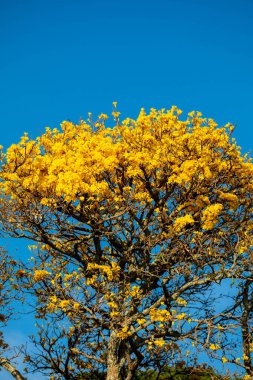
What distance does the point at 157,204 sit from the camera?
1820cm

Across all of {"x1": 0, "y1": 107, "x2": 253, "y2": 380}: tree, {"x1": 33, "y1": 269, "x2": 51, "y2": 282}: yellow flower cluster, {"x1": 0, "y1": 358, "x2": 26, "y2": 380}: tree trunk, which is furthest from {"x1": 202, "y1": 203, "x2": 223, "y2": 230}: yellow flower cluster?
{"x1": 0, "y1": 358, "x2": 26, "y2": 380}: tree trunk

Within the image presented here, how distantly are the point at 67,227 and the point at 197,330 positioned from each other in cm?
609

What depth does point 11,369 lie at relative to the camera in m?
18.6

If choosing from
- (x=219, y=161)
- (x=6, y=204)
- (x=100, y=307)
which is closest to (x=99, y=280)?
(x=100, y=307)

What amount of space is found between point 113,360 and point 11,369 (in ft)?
15.2

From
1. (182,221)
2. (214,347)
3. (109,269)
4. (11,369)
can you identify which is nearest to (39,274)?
(109,269)

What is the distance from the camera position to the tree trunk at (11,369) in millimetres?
18531

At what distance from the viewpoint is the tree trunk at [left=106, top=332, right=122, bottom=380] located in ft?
54.5

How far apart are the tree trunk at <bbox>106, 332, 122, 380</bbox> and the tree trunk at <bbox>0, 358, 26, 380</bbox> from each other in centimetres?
416

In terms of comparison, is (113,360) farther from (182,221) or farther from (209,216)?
(209,216)

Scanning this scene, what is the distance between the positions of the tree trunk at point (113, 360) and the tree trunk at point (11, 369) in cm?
416

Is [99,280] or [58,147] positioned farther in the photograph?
[58,147]

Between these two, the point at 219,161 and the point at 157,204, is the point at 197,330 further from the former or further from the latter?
the point at 219,161

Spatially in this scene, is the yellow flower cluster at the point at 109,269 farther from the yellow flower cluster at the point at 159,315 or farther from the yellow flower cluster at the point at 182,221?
the yellow flower cluster at the point at 182,221
